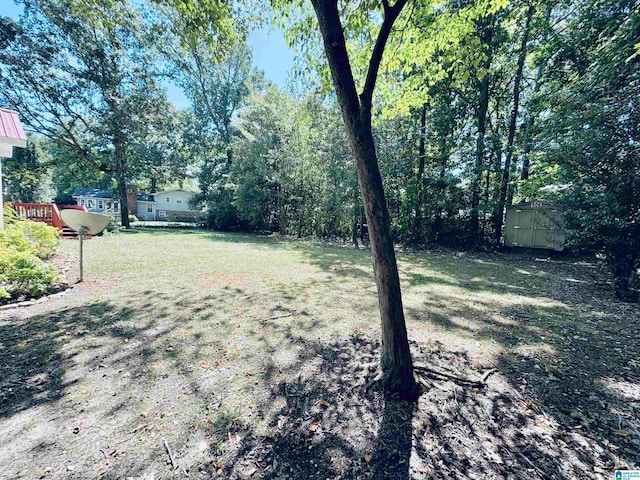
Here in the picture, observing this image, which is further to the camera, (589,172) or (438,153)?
(438,153)

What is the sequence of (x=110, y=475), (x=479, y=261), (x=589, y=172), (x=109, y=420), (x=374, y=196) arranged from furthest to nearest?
(x=479, y=261) < (x=589, y=172) < (x=374, y=196) < (x=109, y=420) < (x=110, y=475)

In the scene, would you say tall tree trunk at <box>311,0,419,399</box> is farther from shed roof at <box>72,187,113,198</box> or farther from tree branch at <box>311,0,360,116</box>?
shed roof at <box>72,187,113,198</box>

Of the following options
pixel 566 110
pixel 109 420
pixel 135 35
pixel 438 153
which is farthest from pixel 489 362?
pixel 135 35

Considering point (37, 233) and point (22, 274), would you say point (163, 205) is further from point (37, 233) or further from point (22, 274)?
point (22, 274)

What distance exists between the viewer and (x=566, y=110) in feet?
21.6

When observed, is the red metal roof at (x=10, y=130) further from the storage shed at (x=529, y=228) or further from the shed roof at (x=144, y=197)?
the shed roof at (x=144, y=197)

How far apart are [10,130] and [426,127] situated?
13525mm

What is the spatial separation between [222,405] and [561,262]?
1171 centimetres

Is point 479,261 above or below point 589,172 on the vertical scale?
below

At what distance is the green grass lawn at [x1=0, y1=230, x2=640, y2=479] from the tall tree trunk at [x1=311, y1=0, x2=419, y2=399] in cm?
32

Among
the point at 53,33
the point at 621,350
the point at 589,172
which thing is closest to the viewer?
the point at 621,350

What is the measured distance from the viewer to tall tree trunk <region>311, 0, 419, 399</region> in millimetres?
2037

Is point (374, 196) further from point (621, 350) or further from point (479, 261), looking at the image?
point (479, 261)

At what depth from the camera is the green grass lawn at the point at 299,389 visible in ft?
5.69
